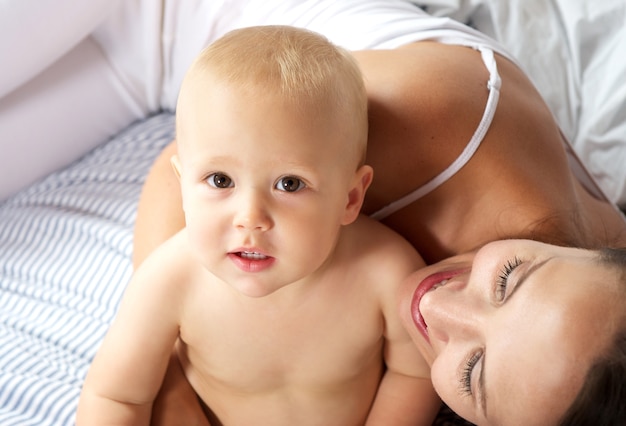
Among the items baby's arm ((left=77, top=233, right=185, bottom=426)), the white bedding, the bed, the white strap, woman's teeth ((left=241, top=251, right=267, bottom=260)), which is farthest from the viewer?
the white bedding

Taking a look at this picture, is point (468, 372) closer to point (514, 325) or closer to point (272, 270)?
point (514, 325)

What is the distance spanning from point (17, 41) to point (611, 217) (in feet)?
3.46

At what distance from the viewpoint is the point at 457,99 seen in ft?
3.74

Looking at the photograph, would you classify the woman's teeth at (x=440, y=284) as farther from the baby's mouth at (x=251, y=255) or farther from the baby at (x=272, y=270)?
the baby's mouth at (x=251, y=255)

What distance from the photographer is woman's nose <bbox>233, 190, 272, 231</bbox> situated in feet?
2.80

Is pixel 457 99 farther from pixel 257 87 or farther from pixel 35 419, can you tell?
pixel 35 419

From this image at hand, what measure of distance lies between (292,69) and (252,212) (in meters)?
0.16

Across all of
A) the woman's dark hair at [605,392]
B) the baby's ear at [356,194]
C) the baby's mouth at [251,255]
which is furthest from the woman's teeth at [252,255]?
the woman's dark hair at [605,392]

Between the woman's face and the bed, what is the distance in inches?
11.5

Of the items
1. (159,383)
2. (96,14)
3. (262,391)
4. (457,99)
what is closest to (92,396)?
(159,383)

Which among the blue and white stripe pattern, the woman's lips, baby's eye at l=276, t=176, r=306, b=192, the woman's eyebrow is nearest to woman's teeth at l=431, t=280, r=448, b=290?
the woman's lips

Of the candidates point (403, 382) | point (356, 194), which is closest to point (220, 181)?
point (356, 194)

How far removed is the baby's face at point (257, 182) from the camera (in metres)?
0.86

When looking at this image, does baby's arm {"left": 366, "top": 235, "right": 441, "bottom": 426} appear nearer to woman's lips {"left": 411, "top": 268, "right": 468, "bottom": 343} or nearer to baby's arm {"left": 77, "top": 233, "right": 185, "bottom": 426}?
woman's lips {"left": 411, "top": 268, "right": 468, "bottom": 343}
